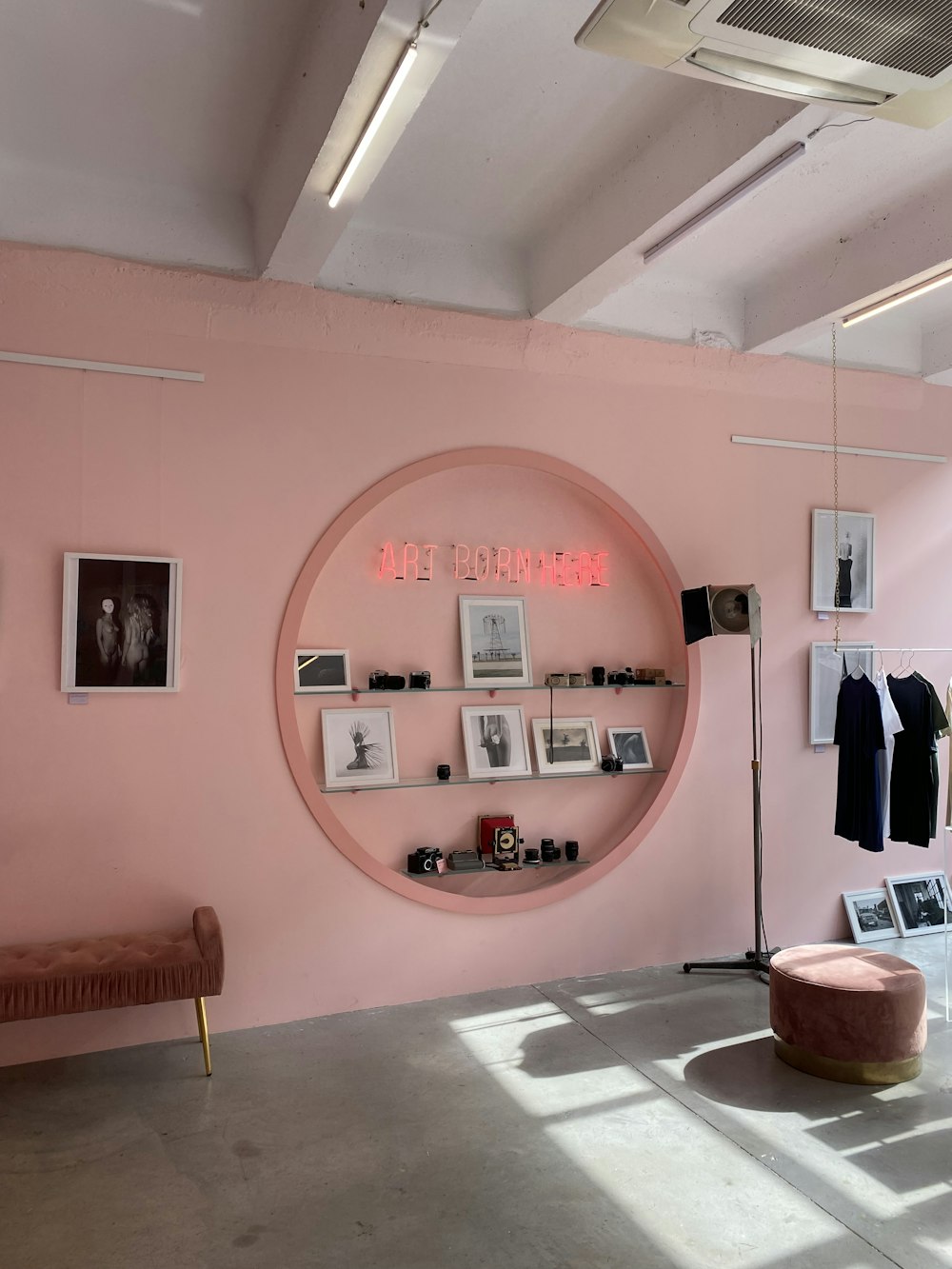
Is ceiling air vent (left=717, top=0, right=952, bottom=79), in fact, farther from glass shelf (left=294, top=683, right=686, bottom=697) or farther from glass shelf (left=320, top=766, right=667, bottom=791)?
glass shelf (left=320, top=766, right=667, bottom=791)

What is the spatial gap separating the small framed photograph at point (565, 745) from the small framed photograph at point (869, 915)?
201 centimetres

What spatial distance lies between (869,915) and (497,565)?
3.33 meters

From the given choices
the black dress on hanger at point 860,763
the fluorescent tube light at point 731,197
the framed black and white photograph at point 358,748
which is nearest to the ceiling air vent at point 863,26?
the fluorescent tube light at point 731,197

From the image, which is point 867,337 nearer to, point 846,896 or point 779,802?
point 779,802

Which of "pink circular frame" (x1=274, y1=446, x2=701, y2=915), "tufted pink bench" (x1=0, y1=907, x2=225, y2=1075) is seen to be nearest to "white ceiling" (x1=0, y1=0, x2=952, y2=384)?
"pink circular frame" (x1=274, y1=446, x2=701, y2=915)

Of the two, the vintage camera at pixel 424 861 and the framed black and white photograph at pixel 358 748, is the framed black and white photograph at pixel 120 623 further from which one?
the vintage camera at pixel 424 861

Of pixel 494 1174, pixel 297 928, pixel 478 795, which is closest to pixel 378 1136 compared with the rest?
pixel 494 1174

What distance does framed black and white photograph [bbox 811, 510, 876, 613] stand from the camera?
6098 millimetres

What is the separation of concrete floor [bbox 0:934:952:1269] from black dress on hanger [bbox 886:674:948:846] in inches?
→ 45.3

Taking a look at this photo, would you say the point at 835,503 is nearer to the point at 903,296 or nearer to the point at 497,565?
the point at 903,296

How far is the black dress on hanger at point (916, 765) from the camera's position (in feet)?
17.7

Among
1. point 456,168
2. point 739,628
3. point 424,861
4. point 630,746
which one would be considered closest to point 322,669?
point 424,861

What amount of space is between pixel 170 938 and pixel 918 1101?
3.28 metres

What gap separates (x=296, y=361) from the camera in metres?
4.83
